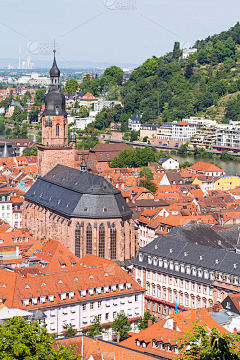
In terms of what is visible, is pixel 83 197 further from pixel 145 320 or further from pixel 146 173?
pixel 146 173

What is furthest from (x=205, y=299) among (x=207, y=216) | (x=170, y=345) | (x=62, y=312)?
(x=207, y=216)

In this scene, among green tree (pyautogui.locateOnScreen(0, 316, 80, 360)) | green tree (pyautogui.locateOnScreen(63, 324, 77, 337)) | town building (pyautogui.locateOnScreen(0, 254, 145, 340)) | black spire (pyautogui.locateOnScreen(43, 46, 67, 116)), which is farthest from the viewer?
black spire (pyautogui.locateOnScreen(43, 46, 67, 116))

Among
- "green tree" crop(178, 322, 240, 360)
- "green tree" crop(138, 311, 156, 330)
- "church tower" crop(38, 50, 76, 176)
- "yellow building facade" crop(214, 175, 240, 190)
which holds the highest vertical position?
"church tower" crop(38, 50, 76, 176)

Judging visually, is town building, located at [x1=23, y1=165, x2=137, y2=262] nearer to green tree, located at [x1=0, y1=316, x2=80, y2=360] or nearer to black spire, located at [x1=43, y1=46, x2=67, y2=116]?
black spire, located at [x1=43, y1=46, x2=67, y2=116]

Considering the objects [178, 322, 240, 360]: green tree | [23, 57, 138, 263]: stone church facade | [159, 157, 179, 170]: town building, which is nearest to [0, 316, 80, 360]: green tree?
[178, 322, 240, 360]: green tree

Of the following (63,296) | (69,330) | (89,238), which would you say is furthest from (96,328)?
(89,238)

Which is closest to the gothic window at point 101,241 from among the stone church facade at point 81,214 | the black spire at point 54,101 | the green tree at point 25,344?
the stone church facade at point 81,214

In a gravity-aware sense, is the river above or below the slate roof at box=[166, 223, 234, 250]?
below

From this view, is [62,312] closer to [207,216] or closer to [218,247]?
[218,247]
